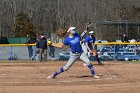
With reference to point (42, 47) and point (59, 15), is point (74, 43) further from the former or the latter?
point (59, 15)

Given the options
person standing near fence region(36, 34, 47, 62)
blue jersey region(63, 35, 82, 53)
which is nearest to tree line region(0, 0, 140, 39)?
person standing near fence region(36, 34, 47, 62)

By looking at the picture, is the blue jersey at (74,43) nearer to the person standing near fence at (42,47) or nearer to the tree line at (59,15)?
the person standing near fence at (42,47)

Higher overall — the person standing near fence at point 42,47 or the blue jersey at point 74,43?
the blue jersey at point 74,43

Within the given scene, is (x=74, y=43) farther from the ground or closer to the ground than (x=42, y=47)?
farther from the ground

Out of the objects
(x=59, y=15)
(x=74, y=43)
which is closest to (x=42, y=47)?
(x=74, y=43)

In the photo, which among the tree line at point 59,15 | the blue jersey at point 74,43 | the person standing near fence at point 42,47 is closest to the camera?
the blue jersey at point 74,43

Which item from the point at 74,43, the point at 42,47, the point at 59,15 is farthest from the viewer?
the point at 59,15

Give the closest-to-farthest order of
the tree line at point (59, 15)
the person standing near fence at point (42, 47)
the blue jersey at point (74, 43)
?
the blue jersey at point (74, 43)
the person standing near fence at point (42, 47)
the tree line at point (59, 15)

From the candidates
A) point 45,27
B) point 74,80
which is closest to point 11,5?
point 45,27

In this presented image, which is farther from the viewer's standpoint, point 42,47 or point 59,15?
point 59,15

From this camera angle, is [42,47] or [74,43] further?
[42,47]

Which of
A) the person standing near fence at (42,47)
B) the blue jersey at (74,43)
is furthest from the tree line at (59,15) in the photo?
the blue jersey at (74,43)

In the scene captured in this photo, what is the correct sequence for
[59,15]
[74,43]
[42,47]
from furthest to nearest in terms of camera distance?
[59,15]
[42,47]
[74,43]

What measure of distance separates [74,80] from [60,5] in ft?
210
